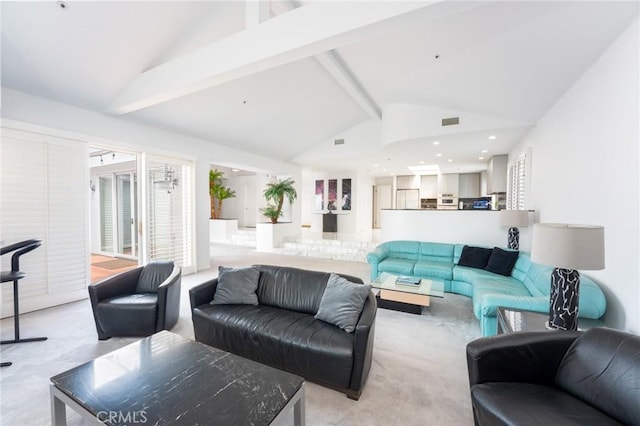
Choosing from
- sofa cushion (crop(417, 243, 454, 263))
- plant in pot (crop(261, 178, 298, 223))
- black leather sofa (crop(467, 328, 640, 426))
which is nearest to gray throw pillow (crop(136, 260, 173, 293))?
black leather sofa (crop(467, 328, 640, 426))

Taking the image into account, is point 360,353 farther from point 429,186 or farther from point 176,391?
point 429,186

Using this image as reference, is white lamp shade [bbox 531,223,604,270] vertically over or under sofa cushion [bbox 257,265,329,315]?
over

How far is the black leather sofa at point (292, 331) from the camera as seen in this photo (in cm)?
193

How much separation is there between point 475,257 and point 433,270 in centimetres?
74

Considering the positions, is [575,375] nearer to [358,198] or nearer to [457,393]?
[457,393]

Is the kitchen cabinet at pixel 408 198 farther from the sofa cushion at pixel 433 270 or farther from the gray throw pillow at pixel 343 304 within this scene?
the gray throw pillow at pixel 343 304

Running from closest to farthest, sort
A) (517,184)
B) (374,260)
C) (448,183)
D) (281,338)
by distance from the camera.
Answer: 1. (281,338)
2. (374,260)
3. (517,184)
4. (448,183)

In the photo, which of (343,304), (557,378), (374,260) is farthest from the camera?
(374,260)

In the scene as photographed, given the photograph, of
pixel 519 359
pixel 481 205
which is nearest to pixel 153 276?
pixel 519 359

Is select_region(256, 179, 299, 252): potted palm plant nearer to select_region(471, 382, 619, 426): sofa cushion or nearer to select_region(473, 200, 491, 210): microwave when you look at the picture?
select_region(473, 200, 491, 210): microwave

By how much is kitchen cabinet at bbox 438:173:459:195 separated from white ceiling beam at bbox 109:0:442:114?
30.0 feet

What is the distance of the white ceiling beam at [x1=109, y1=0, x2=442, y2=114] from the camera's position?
2141mm

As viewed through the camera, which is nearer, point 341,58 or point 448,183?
point 341,58

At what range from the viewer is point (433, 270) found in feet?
14.5
